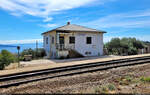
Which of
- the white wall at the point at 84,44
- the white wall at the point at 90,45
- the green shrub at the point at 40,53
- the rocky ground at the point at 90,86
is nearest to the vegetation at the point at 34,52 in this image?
the green shrub at the point at 40,53

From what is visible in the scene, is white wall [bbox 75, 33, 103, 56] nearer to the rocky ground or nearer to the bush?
the bush

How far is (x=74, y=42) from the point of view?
15633 mm

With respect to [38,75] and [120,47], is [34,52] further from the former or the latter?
[120,47]

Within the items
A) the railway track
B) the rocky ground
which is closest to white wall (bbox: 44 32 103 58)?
the railway track

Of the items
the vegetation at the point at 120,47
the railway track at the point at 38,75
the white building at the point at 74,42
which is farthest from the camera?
the vegetation at the point at 120,47

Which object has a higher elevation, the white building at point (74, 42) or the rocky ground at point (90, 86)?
the white building at point (74, 42)

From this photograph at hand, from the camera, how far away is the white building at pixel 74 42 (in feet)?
47.7

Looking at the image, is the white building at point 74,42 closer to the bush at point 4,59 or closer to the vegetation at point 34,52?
the vegetation at point 34,52

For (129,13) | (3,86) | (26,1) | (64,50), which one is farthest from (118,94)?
(129,13)

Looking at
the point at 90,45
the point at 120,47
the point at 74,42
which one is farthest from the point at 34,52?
the point at 120,47

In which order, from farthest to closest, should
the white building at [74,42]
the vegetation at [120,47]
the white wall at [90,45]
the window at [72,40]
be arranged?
the vegetation at [120,47] → the white wall at [90,45] → the window at [72,40] → the white building at [74,42]

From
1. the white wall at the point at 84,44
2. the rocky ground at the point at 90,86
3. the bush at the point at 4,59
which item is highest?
the white wall at the point at 84,44

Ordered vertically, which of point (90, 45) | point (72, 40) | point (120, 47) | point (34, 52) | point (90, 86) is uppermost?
point (72, 40)

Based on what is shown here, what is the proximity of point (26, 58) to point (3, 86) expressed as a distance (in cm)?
870
